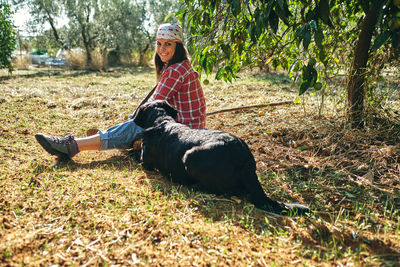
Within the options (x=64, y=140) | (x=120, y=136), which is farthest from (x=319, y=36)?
(x=64, y=140)

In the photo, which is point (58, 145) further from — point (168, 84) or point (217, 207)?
point (217, 207)

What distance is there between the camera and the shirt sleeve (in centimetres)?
368

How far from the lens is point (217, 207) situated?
2.47 m

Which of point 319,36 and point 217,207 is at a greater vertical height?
point 319,36

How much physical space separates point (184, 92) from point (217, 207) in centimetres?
189

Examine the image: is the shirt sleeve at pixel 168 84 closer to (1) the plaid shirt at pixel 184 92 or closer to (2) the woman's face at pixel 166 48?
(1) the plaid shirt at pixel 184 92

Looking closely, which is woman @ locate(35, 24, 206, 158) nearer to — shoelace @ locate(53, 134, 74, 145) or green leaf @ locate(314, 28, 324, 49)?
shoelace @ locate(53, 134, 74, 145)

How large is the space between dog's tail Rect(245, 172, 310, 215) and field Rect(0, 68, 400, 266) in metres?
0.07

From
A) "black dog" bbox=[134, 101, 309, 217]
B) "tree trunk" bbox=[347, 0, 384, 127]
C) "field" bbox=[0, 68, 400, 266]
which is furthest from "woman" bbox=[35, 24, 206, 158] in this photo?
"tree trunk" bbox=[347, 0, 384, 127]

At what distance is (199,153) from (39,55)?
3115 cm

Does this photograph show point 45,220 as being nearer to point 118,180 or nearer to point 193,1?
point 118,180

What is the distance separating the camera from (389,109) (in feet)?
12.4

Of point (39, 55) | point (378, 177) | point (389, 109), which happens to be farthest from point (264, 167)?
point (39, 55)

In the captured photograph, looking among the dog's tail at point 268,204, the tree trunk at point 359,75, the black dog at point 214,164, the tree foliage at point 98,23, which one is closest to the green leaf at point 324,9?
the black dog at point 214,164
